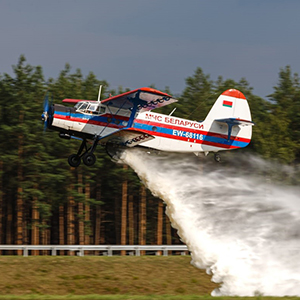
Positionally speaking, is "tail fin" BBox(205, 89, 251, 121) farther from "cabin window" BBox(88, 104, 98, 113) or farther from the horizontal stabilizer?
"cabin window" BBox(88, 104, 98, 113)

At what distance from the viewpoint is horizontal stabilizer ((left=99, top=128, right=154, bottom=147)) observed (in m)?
23.0

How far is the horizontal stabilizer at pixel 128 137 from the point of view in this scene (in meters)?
23.0

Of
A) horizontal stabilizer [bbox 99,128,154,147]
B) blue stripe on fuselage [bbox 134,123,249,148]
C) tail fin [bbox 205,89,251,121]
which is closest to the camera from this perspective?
horizontal stabilizer [bbox 99,128,154,147]

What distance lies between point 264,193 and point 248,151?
1703 centimetres

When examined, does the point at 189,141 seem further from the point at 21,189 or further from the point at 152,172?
the point at 21,189

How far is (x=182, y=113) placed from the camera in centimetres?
4641

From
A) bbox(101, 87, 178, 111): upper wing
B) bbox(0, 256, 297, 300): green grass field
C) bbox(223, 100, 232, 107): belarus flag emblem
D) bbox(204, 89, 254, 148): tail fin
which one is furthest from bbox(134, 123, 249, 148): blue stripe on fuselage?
bbox(0, 256, 297, 300): green grass field

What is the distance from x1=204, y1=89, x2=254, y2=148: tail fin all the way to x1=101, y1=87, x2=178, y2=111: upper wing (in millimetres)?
3095

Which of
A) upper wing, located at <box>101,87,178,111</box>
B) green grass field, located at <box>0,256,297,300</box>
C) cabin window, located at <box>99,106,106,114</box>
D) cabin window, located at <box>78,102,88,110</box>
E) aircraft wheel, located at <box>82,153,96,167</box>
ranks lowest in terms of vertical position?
green grass field, located at <box>0,256,297,300</box>

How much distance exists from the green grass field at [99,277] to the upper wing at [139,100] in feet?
23.0

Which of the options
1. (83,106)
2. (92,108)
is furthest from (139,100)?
(83,106)

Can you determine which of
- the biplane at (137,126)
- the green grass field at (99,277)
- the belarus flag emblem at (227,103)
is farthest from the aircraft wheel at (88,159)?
the belarus flag emblem at (227,103)

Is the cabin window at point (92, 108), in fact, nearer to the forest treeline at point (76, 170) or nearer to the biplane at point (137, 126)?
the biplane at point (137, 126)

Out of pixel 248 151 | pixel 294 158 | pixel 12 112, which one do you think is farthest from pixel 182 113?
pixel 12 112
